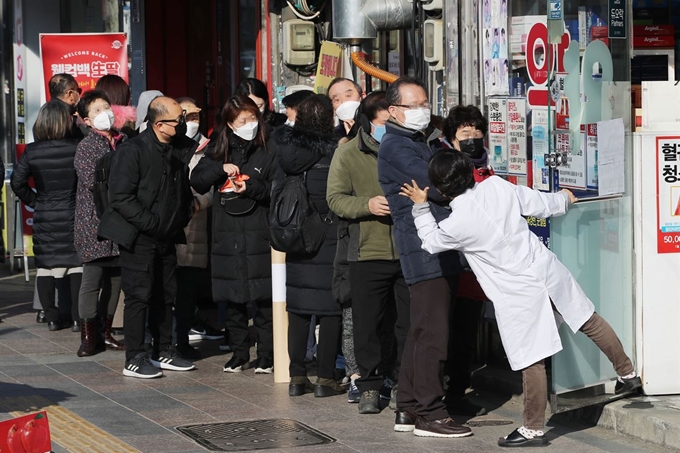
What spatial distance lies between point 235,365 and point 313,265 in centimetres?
127

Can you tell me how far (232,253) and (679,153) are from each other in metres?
3.09

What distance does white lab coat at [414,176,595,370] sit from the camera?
22.6 feet

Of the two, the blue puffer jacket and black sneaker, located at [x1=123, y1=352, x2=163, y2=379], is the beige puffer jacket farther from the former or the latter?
the blue puffer jacket

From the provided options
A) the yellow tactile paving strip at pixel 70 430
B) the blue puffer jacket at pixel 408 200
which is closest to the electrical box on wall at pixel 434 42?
the blue puffer jacket at pixel 408 200

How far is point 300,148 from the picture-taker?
838 centimetres

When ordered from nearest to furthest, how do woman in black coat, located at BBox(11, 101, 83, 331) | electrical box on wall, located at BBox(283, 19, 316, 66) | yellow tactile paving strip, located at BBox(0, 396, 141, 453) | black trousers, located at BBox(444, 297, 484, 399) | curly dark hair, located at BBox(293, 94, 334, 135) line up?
yellow tactile paving strip, located at BBox(0, 396, 141, 453)
black trousers, located at BBox(444, 297, 484, 399)
curly dark hair, located at BBox(293, 94, 334, 135)
woman in black coat, located at BBox(11, 101, 83, 331)
electrical box on wall, located at BBox(283, 19, 316, 66)

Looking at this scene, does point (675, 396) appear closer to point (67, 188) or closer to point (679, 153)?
point (679, 153)

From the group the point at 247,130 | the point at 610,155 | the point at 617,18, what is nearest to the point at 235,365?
the point at 247,130

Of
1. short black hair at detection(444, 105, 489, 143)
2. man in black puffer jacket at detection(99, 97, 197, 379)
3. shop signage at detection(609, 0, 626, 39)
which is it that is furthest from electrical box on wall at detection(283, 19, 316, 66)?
shop signage at detection(609, 0, 626, 39)

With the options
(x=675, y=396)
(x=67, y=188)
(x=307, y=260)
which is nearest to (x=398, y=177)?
(x=307, y=260)

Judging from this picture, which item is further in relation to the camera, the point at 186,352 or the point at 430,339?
the point at 186,352

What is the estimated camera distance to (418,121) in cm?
743

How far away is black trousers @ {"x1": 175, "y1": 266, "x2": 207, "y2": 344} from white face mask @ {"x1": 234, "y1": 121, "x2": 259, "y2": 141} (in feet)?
4.35

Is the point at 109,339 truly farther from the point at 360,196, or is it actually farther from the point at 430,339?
the point at 430,339
